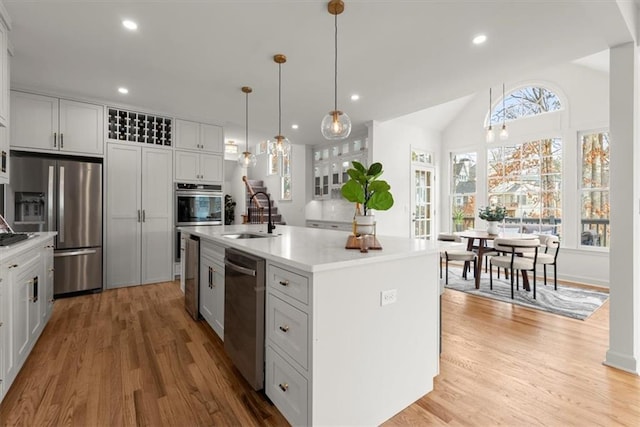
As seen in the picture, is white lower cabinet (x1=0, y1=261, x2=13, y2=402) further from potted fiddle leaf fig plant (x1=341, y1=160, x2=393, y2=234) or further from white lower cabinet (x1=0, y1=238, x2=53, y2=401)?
potted fiddle leaf fig plant (x1=341, y1=160, x2=393, y2=234)

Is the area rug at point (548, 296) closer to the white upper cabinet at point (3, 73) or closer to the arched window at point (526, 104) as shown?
the arched window at point (526, 104)

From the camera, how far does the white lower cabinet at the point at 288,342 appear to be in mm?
1422

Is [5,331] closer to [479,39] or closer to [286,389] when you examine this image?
[286,389]

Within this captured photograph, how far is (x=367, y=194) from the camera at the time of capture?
185 centimetres

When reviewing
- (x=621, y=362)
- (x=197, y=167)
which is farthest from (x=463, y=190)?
(x=197, y=167)

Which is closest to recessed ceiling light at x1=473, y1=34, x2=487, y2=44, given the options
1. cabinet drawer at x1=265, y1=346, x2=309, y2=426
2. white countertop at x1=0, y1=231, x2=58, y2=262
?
cabinet drawer at x1=265, y1=346, x2=309, y2=426

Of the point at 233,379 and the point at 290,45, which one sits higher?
the point at 290,45

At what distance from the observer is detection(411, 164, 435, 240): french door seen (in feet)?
20.0

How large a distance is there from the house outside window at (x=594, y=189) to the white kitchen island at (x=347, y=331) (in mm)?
4546

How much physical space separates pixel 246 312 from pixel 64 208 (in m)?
3.50

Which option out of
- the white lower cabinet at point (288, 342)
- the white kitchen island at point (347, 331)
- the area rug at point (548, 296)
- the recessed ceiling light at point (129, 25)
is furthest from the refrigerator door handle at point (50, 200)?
the area rug at point (548, 296)

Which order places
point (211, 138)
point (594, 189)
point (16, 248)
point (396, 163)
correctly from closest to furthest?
point (16, 248), point (594, 189), point (211, 138), point (396, 163)

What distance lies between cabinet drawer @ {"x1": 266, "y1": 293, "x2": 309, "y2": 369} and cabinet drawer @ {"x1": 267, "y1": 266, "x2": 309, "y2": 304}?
61 mm

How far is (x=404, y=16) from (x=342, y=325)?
238 cm
